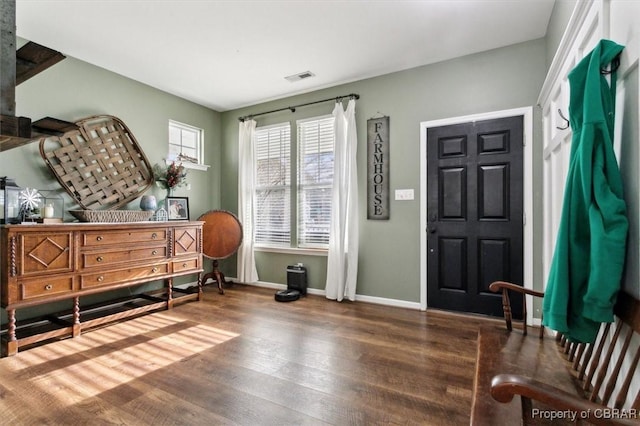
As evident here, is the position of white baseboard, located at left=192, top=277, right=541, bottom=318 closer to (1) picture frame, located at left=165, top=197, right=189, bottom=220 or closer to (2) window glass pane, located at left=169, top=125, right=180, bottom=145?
(1) picture frame, located at left=165, top=197, right=189, bottom=220

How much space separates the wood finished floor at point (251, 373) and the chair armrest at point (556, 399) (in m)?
0.95

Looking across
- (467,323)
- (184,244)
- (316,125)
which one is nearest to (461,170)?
(467,323)

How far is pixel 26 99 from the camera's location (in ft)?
9.40

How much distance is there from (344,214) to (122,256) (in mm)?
2382

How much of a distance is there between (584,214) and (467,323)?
211 cm

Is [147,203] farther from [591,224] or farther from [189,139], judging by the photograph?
[591,224]

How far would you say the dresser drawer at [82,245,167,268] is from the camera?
2.73 metres

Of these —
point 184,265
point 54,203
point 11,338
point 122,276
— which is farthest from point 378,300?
point 54,203

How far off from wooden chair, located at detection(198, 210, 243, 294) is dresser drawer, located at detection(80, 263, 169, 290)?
0.77 metres

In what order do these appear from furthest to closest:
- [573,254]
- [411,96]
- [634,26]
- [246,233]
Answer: [246,233] < [411,96] < [573,254] < [634,26]

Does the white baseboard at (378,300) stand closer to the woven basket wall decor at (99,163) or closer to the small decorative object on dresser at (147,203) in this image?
the small decorative object on dresser at (147,203)

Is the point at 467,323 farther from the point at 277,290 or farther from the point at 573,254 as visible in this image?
the point at 277,290

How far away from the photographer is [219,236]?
414 centimetres

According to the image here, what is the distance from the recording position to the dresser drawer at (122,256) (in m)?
2.73
